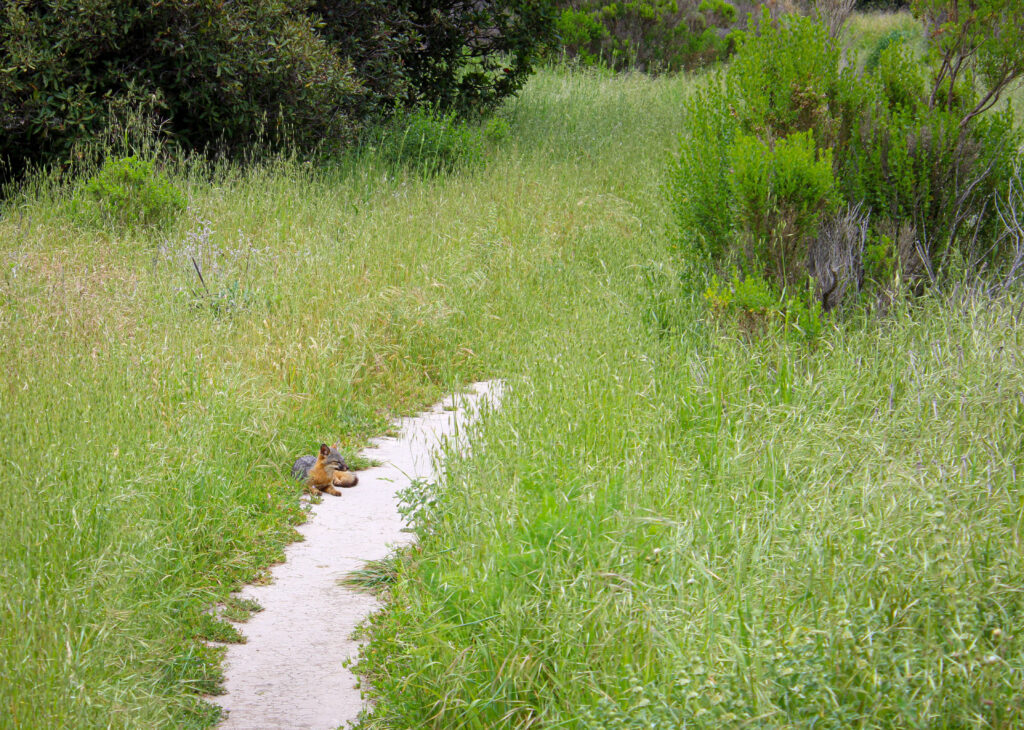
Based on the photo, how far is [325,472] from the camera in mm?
4887

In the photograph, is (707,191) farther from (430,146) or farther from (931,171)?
(430,146)

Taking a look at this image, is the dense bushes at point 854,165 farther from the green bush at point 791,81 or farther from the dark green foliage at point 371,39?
the dark green foliage at point 371,39

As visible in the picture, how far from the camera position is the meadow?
277 centimetres

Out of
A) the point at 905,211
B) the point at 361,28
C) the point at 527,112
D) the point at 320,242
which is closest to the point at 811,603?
the point at 905,211

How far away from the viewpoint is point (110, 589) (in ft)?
10.8

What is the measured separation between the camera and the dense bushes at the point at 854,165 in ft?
19.1

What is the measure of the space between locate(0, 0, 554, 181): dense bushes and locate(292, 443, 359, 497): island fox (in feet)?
16.4

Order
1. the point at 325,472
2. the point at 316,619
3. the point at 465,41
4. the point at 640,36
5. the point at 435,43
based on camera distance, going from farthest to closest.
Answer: the point at 640,36, the point at 465,41, the point at 435,43, the point at 325,472, the point at 316,619

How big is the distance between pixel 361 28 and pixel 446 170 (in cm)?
200

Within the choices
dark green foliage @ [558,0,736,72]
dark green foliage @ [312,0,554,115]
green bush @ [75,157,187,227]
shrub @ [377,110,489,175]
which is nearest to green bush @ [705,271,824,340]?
green bush @ [75,157,187,227]

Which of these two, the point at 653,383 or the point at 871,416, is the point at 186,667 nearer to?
the point at 653,383

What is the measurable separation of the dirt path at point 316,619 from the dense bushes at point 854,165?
2.04 metres

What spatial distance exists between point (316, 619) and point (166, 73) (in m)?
6.81

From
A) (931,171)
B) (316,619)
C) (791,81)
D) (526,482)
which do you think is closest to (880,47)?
(931,171)
